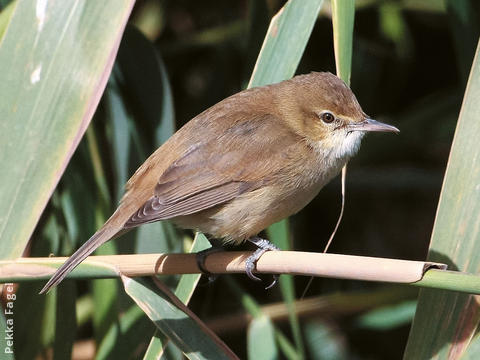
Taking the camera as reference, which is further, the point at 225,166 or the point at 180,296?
the point at 225,166

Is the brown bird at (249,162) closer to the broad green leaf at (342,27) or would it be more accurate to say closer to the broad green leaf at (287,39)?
the broad green leaf at (287,39)

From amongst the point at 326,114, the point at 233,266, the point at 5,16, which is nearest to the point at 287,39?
the point at 326,114

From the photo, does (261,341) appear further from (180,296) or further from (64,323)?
(64,323)

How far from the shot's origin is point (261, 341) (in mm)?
2506

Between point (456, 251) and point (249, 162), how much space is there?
2.80 feet

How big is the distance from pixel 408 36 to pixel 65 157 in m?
2.39

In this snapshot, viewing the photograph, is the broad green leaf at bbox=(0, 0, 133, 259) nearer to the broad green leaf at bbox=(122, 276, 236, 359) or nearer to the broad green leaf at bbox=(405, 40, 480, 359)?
the broad green leaf at bbox=(122, 276, 236, 359)

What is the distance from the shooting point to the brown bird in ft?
8.00

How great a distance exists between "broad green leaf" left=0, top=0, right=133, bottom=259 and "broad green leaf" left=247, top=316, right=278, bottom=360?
2.93 feet

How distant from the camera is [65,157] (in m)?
2.08

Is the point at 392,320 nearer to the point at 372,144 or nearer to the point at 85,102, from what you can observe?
the point at 372,144

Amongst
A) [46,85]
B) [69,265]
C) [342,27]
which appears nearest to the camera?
[69,265]

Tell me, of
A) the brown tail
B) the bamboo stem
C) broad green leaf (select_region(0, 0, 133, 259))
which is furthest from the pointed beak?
the brown tail

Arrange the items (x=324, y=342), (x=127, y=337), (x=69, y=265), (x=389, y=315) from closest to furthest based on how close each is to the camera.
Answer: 1. (x=69, y=265)
2. (x=127, y=337)
3. (x=389, y=315)
4. (x=324, y=342)
